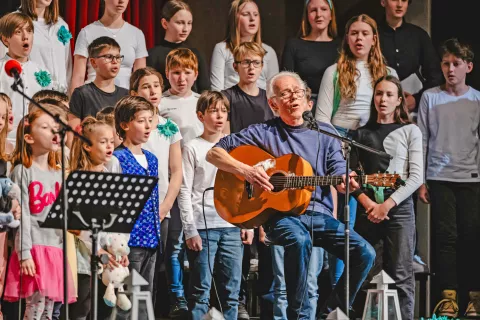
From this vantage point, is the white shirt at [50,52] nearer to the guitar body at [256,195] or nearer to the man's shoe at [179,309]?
the guitar body at [256,195]

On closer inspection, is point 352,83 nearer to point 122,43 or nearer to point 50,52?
point 122,43

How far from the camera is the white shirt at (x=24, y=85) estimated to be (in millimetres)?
6621

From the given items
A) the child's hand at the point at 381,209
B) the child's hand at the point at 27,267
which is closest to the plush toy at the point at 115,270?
the child's hand at the point at 27,267

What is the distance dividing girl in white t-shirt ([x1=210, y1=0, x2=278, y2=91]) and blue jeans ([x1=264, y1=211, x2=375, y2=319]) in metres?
1.93

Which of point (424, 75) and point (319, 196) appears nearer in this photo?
point (319, 196)

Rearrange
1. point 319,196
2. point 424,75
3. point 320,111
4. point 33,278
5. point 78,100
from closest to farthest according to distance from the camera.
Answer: point 33,278 → point 319,196 → point 78,100 → point 320,111 → point 424,75

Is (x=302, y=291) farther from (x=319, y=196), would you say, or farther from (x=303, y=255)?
(x=319, y=196)

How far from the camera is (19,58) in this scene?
6.68 m

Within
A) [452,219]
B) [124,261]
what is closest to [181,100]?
[124,261]

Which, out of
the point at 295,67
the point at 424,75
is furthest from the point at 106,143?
the point at 424,75

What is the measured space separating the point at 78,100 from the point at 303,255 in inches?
84.1

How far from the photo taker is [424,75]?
7.96 meters

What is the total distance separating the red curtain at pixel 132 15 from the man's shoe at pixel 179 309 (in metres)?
2.53

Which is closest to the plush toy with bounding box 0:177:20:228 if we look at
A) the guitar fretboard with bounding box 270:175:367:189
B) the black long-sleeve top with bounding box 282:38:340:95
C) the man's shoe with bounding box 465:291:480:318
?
the guitar fretboard with bounding box 270:175:367:189
